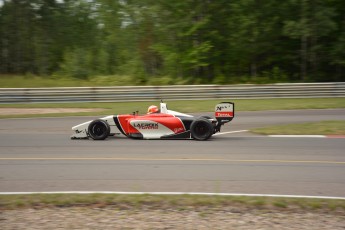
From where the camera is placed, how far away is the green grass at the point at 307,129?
45.7 feet

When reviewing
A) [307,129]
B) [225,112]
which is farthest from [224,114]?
[307,129]

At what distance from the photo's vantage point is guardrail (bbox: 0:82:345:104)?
2295 centimetres

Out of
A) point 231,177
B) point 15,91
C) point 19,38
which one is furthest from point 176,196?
point 19,38

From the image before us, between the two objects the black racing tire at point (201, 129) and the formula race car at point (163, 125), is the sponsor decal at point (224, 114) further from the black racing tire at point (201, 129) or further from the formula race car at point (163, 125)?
the black racing tire at point (201, 129)

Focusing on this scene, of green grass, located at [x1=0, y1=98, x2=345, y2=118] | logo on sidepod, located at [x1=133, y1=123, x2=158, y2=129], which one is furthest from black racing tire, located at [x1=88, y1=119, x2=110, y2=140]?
green grass, located at [x1=0, y1=98, x2=345, y2=118]

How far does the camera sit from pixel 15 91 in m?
22.8

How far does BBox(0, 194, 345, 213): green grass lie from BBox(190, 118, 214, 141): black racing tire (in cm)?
551

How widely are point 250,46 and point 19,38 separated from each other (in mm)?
23955

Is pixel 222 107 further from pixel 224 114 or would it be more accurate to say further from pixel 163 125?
pixel 163 125

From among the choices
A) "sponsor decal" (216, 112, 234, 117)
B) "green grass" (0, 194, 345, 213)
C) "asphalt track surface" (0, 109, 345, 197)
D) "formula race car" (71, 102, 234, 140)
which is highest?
"sponsor decal" (216, 112, 234, 117)

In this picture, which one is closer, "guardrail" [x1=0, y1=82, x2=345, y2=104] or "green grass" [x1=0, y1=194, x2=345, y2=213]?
"green grass" [x1=0, y1=194, x2=345, y2=213]

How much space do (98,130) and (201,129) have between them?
2.94 m

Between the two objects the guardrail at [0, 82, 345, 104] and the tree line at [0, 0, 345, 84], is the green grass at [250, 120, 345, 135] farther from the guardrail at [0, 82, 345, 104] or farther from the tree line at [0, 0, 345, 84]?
the tree line at [0, 0, 345, 84]

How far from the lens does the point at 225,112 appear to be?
12477 mm
